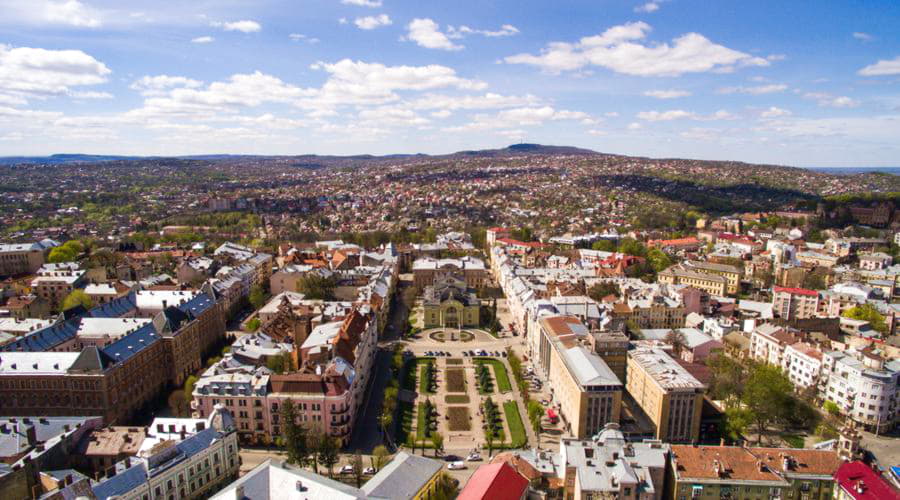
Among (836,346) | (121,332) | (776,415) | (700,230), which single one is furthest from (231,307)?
(700,230)

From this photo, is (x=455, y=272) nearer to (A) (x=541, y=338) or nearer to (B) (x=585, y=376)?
(A) (x=541, y=338)

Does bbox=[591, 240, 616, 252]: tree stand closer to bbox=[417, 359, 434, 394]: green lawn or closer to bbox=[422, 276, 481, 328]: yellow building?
bbox=[422, 276, 481, 328]: yellow building

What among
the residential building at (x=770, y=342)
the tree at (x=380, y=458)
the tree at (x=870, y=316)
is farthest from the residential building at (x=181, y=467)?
the tree at (x=870, y=316)

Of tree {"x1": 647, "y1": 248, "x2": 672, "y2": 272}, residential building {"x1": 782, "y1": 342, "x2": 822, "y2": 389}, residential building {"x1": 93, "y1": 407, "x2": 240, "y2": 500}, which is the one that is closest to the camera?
residential building {"x1": 93, "y1": 407, "x2": 240, "y2": 500}

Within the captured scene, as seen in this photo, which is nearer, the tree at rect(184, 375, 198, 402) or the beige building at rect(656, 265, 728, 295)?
the tree at rect(184, 375, 198, 402)

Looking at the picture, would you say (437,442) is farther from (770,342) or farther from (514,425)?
(770,342)

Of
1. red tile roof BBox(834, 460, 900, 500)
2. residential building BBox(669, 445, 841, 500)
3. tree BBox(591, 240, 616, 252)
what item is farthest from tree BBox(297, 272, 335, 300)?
tree BBox(591, 240, 616, 252)
